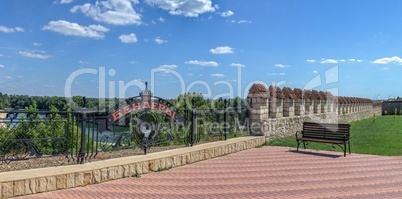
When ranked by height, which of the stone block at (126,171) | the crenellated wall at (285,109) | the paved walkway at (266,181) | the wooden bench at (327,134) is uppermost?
the crenellated wall at (285,109)

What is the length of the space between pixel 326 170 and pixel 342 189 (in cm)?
163

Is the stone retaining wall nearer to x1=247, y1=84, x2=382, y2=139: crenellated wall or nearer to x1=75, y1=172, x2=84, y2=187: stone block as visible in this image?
x1=75, y1=172, x2=84, y2=187: stone block

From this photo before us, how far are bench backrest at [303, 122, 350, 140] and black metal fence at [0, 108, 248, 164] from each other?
89.1 inches

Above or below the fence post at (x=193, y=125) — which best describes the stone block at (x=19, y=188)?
below

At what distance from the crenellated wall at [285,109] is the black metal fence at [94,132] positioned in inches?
22.4

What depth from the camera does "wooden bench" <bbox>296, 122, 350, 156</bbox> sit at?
9.48m

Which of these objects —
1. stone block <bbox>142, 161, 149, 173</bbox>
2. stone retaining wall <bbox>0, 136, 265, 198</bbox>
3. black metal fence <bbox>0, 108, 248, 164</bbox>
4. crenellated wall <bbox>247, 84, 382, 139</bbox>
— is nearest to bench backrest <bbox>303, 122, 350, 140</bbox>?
crenellated wall <bbox>247, 84, 382, 139</bbox>

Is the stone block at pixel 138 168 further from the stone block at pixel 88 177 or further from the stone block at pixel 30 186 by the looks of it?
the stone block at pixel 30 186

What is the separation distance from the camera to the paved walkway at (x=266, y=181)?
5387mm

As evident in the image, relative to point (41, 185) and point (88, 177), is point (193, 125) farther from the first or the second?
point (41, 185)

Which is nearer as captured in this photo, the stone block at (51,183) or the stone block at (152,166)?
the stone block at (51,183)

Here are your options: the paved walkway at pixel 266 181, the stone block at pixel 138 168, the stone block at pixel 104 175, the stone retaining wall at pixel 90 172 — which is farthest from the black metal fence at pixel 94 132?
the paved walkway at pixel 266 181

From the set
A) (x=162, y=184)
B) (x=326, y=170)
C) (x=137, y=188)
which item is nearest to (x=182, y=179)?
(x=162, y=184)

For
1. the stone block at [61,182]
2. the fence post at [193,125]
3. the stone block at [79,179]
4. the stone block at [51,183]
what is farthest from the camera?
the fence post at [193,125]
